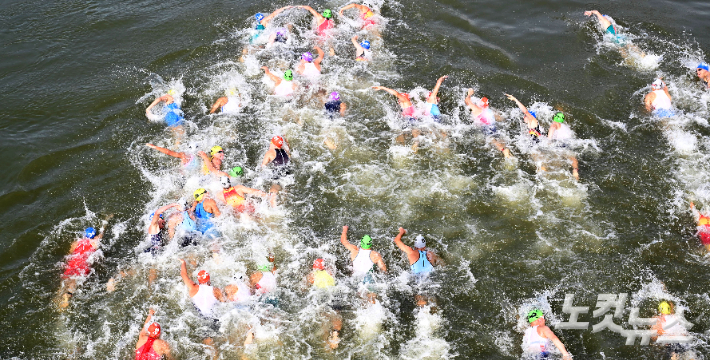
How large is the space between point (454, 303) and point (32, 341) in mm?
7957

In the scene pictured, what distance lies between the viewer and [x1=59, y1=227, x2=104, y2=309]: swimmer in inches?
403

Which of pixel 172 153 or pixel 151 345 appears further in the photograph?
pixel 172 153

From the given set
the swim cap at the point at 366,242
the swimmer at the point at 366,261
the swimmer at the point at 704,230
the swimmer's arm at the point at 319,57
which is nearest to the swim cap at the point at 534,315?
the swimmer at the point at 366,261

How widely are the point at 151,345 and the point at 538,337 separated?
6783 millimetres

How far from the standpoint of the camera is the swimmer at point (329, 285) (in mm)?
9359

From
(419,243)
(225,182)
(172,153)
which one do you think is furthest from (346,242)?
(172,153)

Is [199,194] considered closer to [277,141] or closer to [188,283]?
[188,283]

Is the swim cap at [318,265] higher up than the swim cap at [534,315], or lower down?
lower down

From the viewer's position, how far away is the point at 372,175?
41.9ft

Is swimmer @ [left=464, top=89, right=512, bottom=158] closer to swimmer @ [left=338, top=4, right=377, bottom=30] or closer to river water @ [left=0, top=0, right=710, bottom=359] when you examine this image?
river water @ [left=0, top=0, right=710, bottom=359]

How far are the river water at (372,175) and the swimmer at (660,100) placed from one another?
257mm

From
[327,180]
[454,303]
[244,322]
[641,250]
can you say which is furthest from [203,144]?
[641,250]

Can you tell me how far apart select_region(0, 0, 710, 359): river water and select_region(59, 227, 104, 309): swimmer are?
0.22m

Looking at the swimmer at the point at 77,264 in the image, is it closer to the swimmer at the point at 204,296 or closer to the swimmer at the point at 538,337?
the swimmer at the point at 204,296
